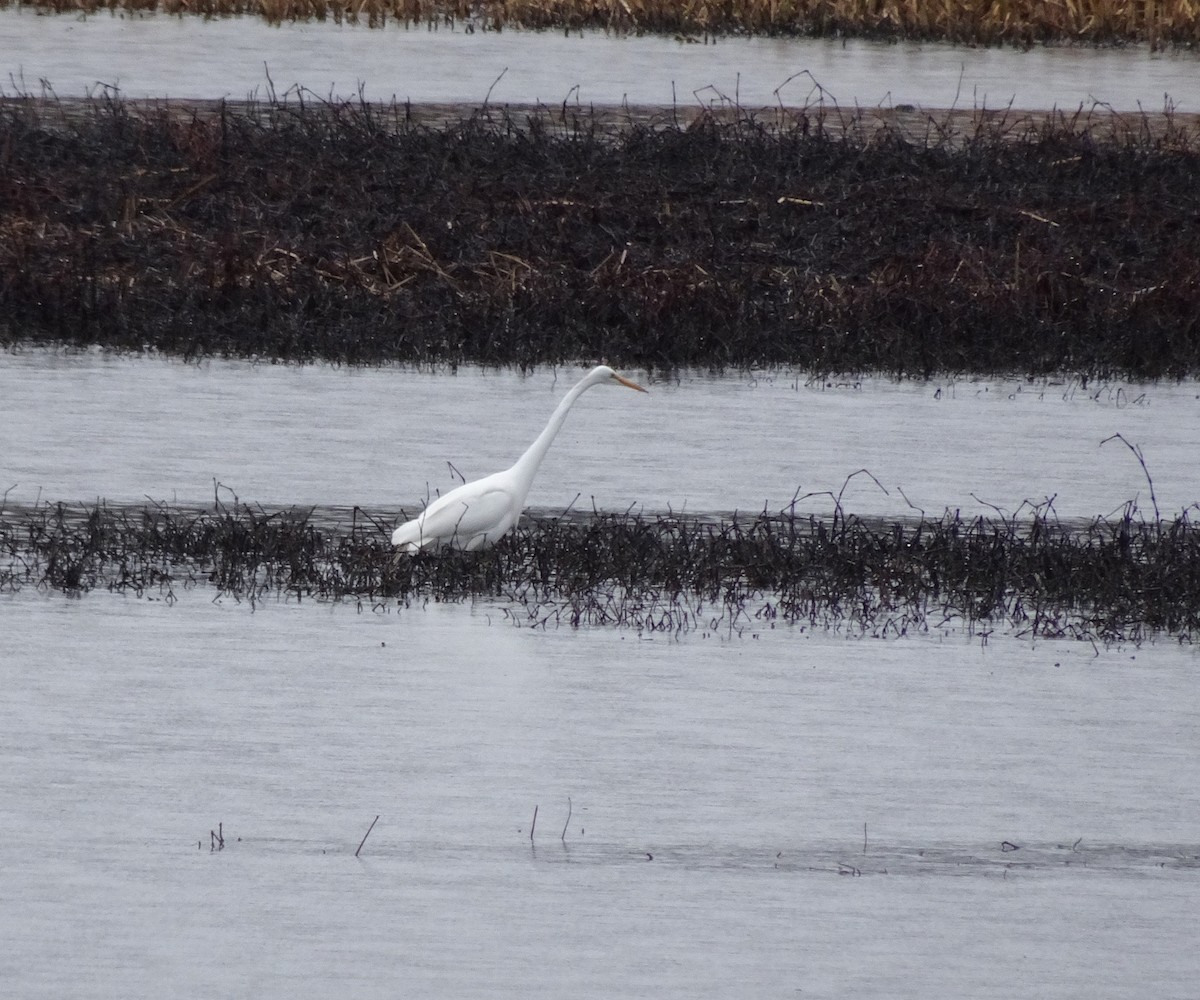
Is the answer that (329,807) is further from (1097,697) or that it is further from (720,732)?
(1097,697)

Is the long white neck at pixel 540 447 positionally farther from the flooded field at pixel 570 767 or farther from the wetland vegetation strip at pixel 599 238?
the wetland vegetation strip at pixel 599 238

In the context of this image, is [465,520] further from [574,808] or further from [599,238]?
[599,238]

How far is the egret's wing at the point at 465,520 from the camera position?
8.27 metres

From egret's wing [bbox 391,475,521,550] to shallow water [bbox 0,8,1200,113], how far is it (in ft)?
35.0

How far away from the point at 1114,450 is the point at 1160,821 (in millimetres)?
5348

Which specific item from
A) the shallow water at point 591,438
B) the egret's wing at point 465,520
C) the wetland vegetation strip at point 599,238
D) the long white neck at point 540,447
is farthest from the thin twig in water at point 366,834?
the wetland vegetation strip at point 599,238

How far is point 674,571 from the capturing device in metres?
8.37

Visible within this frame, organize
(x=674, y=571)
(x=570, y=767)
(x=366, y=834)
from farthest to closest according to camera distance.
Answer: (x=674, y=571) → (x=570, y=767) → (x=366, y=834)

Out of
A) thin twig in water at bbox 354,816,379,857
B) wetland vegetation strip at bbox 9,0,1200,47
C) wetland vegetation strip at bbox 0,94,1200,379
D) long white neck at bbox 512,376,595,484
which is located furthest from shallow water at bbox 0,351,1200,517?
wetland vegetation strip at bbox 9,0,1200,47

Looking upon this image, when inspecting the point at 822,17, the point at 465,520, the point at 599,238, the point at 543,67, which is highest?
the point at 822,17

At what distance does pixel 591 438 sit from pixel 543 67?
10868 millimetres

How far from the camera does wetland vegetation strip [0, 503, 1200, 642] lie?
8.05 metres

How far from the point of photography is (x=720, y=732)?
6.78m

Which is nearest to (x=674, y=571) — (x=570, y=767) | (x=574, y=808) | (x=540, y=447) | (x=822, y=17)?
(x=540, y=447)
